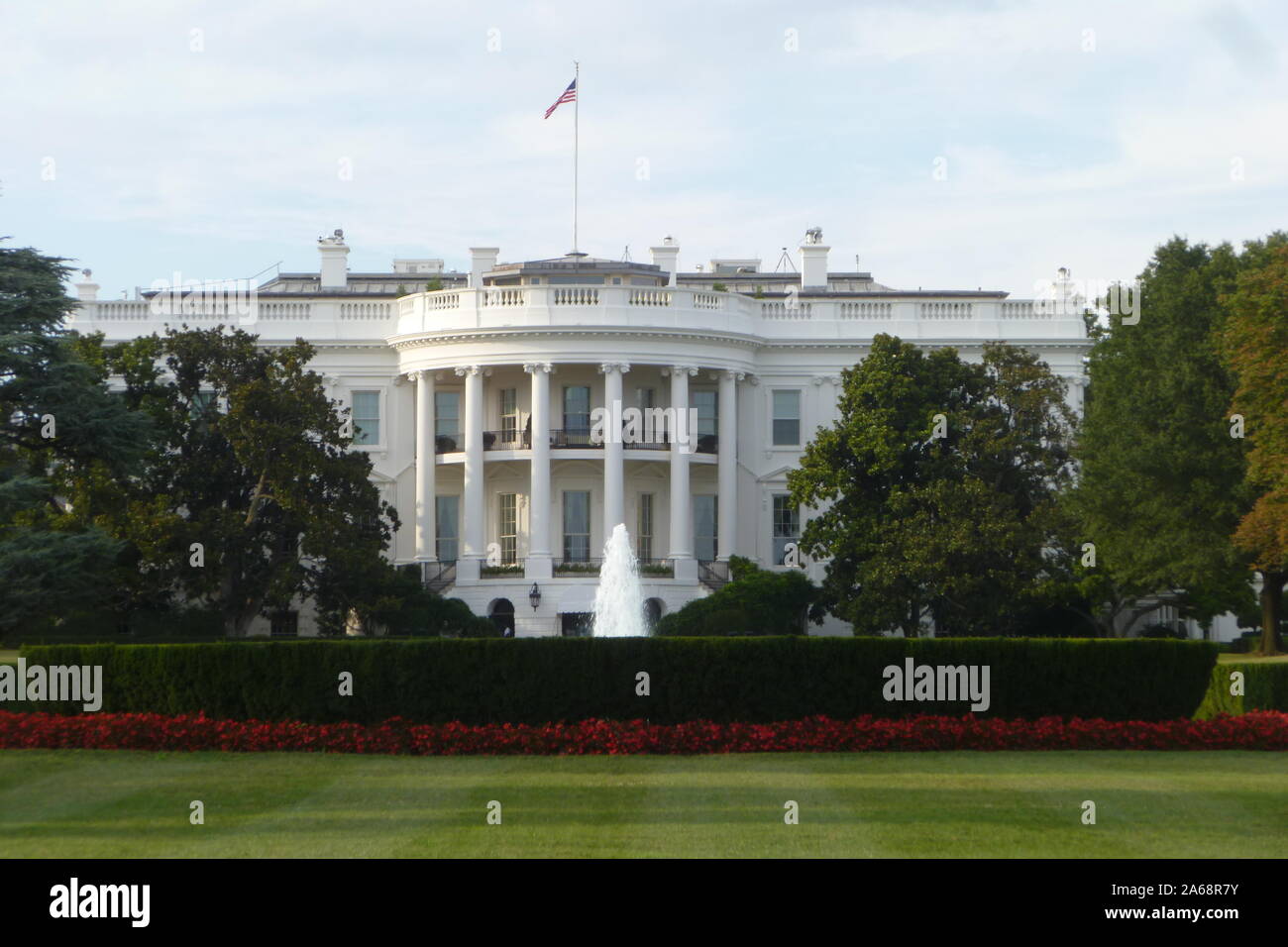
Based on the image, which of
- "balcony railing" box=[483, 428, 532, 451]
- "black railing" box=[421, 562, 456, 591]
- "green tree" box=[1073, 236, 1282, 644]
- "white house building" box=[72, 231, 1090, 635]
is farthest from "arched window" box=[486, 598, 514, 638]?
"green tree" box=[1073, 236, 1282, 644]

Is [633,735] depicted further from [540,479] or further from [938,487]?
[540,479]

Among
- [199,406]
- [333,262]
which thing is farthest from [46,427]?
[333,262]

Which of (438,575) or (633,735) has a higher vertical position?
(438,575)

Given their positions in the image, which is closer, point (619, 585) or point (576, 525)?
point (619, 585)

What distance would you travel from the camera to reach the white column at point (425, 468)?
55750 millimetres

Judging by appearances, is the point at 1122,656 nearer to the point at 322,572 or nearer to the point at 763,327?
the point at 322,572

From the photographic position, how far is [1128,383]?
47.0 metres

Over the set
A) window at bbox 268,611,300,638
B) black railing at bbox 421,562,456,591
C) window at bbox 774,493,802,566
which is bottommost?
window at bbox 268,611,300,638

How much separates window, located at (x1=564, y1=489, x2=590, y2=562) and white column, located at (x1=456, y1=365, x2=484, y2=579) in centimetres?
327

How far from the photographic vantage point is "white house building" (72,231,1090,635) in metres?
55.0

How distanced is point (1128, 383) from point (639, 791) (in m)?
29.4

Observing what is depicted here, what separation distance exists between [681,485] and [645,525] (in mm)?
3598

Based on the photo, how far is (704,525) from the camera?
5862 centimetres

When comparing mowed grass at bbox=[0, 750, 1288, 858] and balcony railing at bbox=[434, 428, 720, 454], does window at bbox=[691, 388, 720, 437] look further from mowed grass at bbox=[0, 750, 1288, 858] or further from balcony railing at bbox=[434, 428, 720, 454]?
mowed grass at bbox=[0, 750, 1288, 858]
